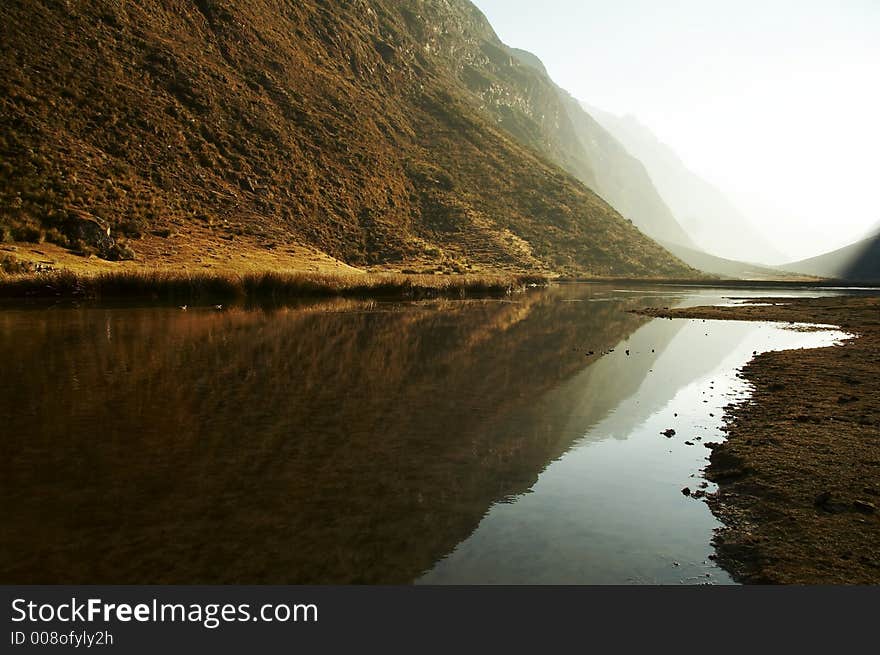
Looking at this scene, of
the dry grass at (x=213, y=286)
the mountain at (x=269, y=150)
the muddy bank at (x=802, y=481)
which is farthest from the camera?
the mountain at (x=269, y=150)

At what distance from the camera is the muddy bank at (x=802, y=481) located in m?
6.64

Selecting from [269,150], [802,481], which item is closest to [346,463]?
[802,481]

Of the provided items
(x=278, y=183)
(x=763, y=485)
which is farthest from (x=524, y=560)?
(x=278, y=183)

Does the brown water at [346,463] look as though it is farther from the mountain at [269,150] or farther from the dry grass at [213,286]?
the mountain at [269,150]

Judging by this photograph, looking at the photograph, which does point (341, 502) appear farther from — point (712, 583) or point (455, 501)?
point (712, 583)

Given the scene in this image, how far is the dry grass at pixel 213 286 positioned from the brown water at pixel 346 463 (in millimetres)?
20425

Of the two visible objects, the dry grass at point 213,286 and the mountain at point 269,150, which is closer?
the dry grass at point 213,286

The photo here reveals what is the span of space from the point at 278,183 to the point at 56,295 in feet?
137

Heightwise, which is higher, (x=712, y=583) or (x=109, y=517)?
(x=712, y=583)

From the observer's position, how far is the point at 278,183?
79188mm

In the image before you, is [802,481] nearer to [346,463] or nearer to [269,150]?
[346,463]

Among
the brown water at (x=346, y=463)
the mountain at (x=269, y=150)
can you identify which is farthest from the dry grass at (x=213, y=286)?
the brown water at (x=346, y=463)

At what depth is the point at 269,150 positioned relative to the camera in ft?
266

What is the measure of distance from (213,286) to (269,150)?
41.3 meters
